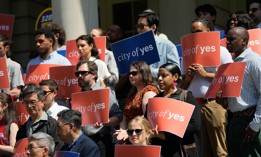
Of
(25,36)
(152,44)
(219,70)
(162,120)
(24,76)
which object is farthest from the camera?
(25,36)

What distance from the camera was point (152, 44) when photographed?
9.54 metres

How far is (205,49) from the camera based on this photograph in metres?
9.23

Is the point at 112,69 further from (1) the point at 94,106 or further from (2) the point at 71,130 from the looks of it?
(2) the point at 71,130

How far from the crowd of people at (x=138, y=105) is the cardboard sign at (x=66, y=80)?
0.19 meters

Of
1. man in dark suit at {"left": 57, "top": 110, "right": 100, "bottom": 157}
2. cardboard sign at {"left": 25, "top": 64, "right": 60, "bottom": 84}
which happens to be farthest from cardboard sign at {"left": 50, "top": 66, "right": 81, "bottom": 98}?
man in dark suit at {"left": 57, "top": 110, "right": 100, "bottom": 157}

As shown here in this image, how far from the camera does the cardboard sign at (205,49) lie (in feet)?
30.2

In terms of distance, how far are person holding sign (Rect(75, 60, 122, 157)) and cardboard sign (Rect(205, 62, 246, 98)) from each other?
3.83ft

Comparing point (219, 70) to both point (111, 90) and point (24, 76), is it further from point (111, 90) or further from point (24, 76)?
point (24, 76)

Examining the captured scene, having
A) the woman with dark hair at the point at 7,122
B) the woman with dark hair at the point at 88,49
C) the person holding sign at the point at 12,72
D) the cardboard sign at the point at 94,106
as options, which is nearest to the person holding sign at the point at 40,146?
the cardboard sign at the point at 94,106

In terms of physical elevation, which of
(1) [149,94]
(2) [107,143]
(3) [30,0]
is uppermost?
(3) [30,0]

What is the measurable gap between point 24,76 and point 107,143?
86.5 inches

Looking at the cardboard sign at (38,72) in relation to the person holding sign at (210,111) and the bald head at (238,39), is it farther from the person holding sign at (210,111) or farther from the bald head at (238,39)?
the bald head at (238,39)

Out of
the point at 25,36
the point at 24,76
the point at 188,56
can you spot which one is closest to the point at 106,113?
the point at 188,56

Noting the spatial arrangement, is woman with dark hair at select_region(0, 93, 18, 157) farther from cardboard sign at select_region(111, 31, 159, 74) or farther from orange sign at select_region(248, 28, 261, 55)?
orange sign at select_region(248, 28, 261, 55)
